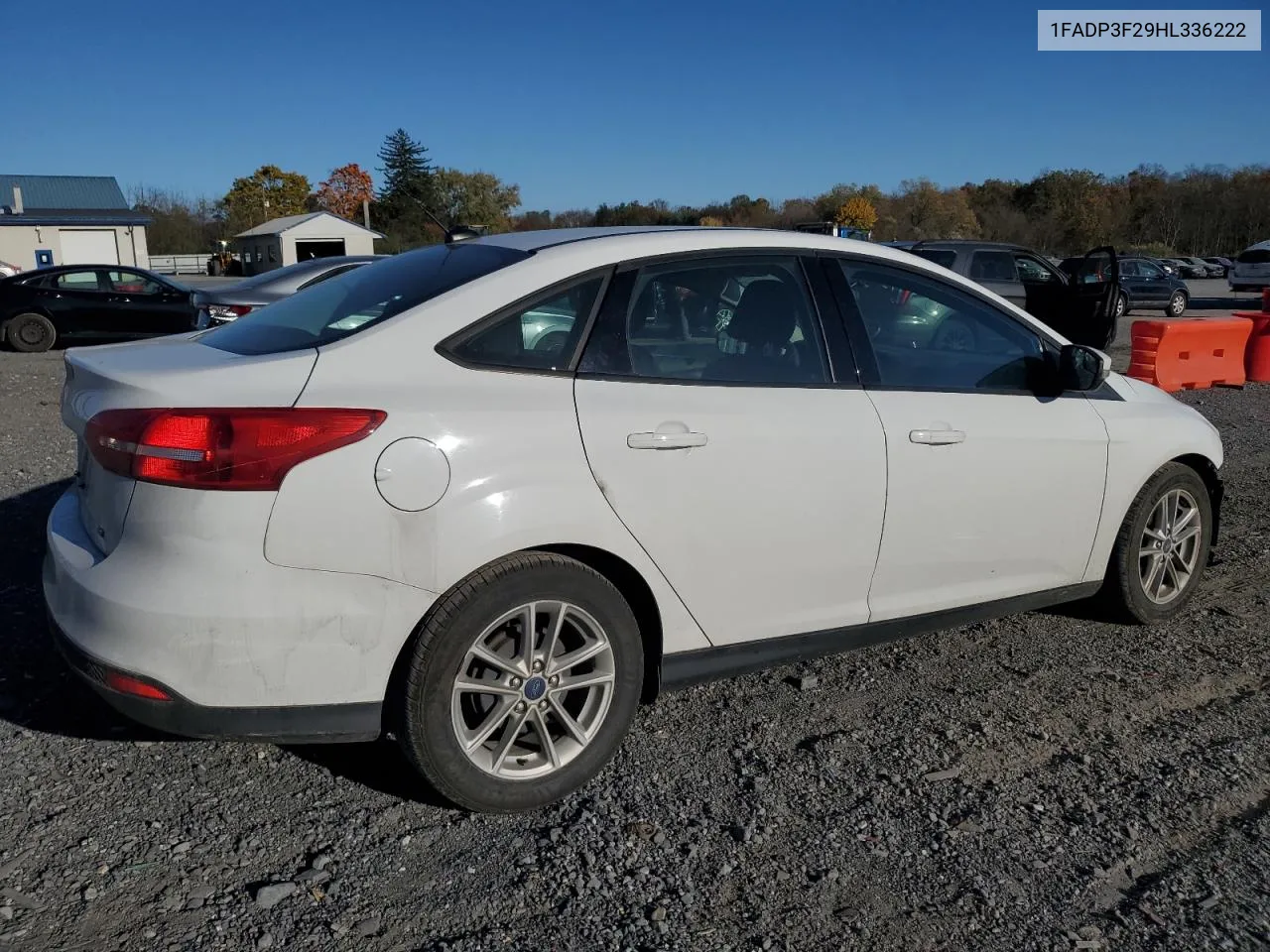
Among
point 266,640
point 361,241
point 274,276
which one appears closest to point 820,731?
point 266,640

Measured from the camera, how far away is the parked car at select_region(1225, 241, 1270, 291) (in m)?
28.9

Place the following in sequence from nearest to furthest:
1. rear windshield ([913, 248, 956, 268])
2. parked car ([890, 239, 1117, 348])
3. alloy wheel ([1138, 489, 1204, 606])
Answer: alloy wheel ([1138, 489, 1204, 606]) → parked car ([890, 239, 1117, 348]) → rear windshield ([913, 248, 956, 268])

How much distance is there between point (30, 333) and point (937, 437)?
58.1 feet

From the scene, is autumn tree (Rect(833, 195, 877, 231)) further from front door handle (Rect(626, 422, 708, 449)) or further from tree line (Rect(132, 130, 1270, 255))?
front door handle (Rect(626, 422, 708, 449))

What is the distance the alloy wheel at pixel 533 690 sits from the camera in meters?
2.97

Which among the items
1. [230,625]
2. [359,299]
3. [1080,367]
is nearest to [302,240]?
[359,299]

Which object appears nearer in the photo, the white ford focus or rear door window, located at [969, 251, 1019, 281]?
the white ford focus

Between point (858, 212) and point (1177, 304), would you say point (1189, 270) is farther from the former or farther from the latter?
point (1177, 304)

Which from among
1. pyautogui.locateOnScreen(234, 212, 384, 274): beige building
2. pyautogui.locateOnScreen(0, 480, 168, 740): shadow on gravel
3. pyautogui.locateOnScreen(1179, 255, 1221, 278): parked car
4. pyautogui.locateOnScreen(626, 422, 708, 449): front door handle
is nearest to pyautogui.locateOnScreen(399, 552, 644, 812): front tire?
pyautogui.locateOnScreen(626, 422, 708, 449): front door handle

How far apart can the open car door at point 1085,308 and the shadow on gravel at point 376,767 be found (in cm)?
1166

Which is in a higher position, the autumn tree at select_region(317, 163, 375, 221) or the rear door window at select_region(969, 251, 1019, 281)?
the autumn tree at select_region(317, 163, 375, 221)

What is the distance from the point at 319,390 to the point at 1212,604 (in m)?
4.25

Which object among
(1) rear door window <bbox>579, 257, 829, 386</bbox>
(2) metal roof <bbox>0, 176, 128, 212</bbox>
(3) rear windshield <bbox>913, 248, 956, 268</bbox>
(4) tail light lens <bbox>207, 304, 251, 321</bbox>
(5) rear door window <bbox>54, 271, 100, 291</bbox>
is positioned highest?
(2) metal roof <bbox>0, 176, 128, 212</bbox>

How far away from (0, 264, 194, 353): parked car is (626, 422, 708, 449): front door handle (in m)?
15.9
